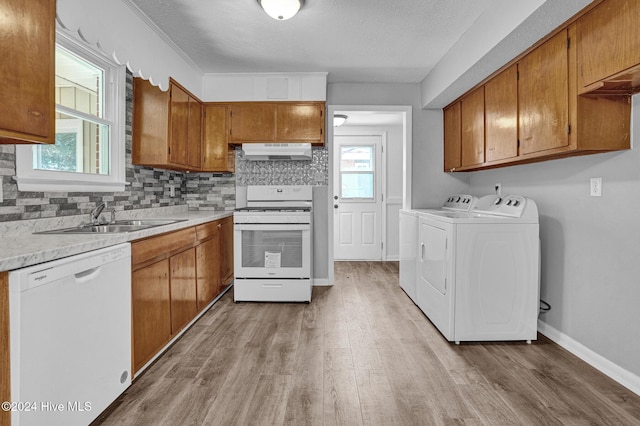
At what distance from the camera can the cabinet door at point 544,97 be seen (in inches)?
87.7

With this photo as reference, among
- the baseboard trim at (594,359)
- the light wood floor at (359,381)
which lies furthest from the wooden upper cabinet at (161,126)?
the baseboard trim at (594,359)

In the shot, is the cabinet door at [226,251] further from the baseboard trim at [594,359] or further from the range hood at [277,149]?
the baseboard trim at [594,359]

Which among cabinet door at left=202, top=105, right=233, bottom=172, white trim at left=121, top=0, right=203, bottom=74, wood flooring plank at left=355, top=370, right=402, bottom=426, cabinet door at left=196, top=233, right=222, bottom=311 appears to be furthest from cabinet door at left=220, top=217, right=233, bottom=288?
wood flooring plank at left=355, top=370, right=402, bottom=426

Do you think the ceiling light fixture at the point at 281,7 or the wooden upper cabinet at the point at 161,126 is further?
the wooden upper cabinet at the point at 161,126

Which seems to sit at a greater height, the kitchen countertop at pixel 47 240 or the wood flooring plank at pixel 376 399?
the kitchen countertop at pixel 47 240

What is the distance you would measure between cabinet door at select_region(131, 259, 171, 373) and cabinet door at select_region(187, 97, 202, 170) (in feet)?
5.46

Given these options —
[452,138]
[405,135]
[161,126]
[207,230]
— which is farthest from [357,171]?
[161,126]

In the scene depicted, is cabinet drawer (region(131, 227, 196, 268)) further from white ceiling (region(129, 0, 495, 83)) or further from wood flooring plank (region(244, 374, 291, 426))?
white ceiling (region(129, 0, 495, 83))

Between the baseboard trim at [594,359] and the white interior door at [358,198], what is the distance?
347 cm

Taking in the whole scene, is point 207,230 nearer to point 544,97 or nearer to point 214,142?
point 214,142

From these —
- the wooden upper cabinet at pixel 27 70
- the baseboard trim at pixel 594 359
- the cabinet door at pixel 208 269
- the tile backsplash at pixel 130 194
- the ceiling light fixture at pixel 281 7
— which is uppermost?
the ceiling light fixture at pixel 281 7

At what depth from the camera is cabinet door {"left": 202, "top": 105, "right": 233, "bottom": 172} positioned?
13.5 ft

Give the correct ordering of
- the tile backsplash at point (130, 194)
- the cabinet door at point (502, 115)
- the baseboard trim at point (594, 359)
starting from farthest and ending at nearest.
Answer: the cabinet door at point (502, 115), the baseboard trim at point (594, 359), the tile backsplash at point (130, 194)

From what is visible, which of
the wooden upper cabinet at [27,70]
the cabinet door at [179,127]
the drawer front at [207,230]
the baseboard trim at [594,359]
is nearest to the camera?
the wooden upper cabinet at [27,70]
